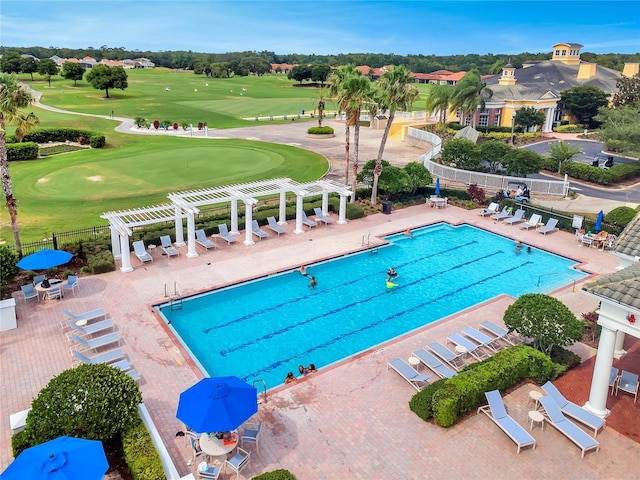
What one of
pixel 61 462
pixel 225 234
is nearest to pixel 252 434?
pixel 61 462

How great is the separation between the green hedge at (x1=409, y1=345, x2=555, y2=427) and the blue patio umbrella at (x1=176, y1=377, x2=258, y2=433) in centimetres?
497

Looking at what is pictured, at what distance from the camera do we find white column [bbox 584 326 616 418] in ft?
43.3

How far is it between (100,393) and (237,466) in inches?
147

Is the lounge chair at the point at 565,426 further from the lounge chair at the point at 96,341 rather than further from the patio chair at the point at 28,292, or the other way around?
the patio chair at the point at 28,292

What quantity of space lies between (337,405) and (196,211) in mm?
13289

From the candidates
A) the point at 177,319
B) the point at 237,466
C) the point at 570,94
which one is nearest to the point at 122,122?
the point at 177,319

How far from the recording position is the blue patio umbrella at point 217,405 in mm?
11930

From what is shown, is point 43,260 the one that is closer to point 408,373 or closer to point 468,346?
point 408,373

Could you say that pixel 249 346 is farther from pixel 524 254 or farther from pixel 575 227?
pixel 575 227

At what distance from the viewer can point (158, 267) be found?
952 inches

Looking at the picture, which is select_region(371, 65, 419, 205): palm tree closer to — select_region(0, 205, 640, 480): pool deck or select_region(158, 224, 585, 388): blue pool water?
select_region(158, 224, 585, 388): blue pool water

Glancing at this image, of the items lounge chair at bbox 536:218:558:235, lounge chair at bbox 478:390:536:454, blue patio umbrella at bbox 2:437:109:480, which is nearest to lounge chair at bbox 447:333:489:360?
lounge chair at bbox 478:390:536:454

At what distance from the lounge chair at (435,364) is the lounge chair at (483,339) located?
1.94 meters

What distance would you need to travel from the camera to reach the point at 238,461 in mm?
12281
